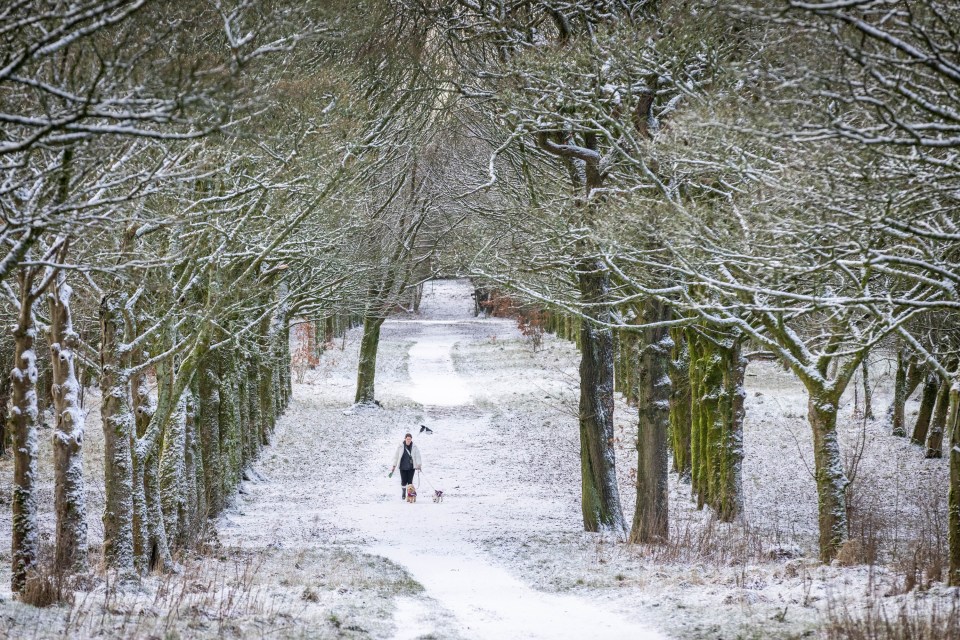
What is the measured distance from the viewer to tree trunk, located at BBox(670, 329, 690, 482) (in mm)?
22641

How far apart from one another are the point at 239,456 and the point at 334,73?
10.3 meters

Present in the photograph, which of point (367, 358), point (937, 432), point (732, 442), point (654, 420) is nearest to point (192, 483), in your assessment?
point (654, 420)

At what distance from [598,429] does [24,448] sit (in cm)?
938

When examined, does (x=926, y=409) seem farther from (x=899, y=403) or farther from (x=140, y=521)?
(x=140, y=521)

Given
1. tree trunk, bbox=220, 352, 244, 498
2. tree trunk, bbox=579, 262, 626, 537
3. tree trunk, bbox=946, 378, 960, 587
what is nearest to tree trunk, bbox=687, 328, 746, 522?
tree trunk, bbox=579, 262, 626, 537

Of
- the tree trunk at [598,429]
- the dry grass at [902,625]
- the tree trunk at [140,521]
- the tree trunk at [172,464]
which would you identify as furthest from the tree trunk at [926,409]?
the tree trunk at [140,521]

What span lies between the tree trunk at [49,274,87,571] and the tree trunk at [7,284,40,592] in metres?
0.29

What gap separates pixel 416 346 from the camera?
2334 inches

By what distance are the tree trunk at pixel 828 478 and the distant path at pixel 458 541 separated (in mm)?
3872

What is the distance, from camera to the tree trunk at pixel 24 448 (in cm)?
883

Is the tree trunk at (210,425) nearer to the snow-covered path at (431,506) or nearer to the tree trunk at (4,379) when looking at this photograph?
the snow-covered path at (431,506)

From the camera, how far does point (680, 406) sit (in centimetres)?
2338

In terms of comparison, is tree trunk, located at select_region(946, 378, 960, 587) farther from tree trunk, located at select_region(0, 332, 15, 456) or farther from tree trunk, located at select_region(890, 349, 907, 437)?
tree trunk, located at select_region(890, 349, 907, 437)

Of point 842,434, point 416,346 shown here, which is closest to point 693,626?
point 842,434
